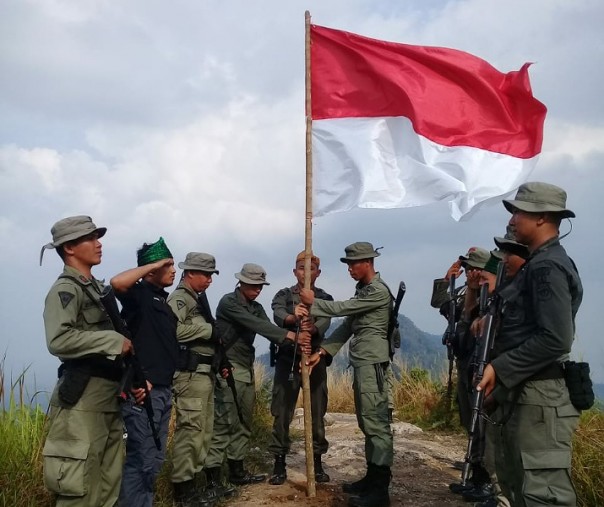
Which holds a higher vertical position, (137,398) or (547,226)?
(547,226)

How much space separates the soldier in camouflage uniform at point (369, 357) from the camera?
5461mm

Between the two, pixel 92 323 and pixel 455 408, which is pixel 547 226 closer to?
pixel 92 323

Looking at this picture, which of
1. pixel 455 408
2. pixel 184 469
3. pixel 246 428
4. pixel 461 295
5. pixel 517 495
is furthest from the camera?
pixel 455 408

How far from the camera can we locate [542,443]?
3.39m

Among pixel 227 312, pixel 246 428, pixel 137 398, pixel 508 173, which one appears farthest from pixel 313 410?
pixel 508 173

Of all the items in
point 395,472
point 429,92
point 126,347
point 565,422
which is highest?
point 429,92

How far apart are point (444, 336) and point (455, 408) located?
2.96 m

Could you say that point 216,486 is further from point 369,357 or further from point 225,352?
point 369,357

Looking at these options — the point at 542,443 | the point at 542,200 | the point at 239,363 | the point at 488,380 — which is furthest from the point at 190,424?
the point at 542,200

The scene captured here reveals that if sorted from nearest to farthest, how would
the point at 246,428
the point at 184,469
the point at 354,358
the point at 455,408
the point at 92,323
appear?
1. the point at 92,323
2. the point at 184,469
3. the point at 354,358
4. the point at 246,428
5. the point at 455,408

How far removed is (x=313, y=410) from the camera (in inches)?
258

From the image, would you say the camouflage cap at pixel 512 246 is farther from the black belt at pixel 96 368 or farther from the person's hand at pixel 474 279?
the black belt at pixel 96 368

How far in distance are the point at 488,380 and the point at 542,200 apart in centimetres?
112

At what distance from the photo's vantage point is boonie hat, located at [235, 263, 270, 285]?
256 inches
